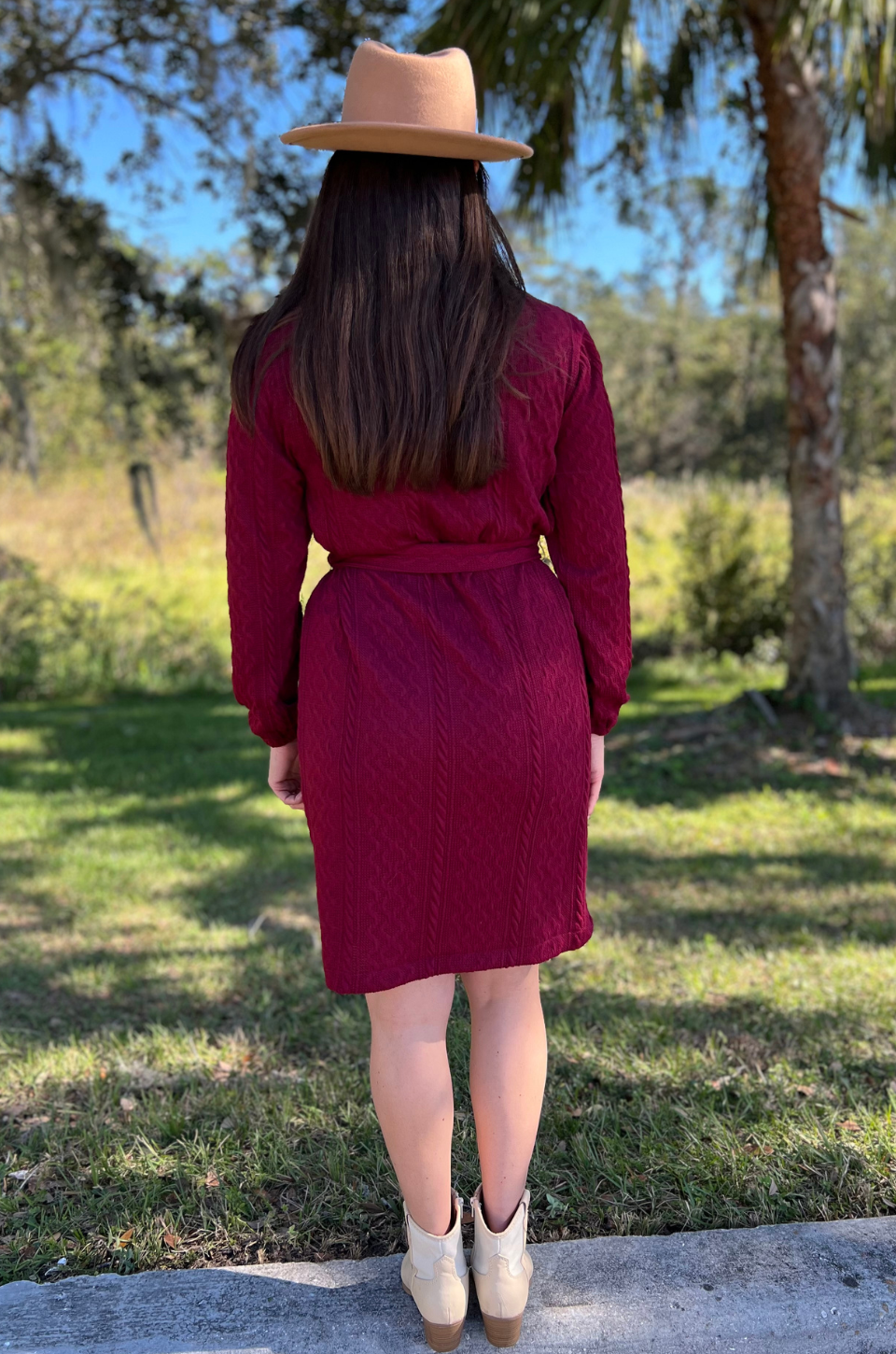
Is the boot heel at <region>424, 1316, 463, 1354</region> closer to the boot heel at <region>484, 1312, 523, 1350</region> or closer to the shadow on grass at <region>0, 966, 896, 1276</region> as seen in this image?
the boot heel at <region>484, 1312, 523, 1350</region>

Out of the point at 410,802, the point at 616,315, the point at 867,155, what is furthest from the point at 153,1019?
the point at 616,315

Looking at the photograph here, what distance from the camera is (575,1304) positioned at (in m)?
1.71

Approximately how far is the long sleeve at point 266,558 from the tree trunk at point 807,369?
4.81 meters

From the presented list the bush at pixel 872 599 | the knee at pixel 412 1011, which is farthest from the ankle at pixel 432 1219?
the bush at pixel 872 599

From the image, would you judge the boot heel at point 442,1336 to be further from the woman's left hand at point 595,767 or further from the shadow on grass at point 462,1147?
the woman's left hand at point 595,767

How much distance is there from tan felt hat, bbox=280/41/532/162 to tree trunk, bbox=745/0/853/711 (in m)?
4.66

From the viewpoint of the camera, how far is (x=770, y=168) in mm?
5699

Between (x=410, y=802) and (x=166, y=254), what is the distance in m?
8.29

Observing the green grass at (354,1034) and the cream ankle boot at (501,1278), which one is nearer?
the cream ankle boot at (501,1278)

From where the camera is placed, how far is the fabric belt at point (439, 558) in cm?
154

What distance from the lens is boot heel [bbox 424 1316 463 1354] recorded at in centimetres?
162

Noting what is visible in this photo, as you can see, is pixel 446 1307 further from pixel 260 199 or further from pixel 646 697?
pixel 260 199

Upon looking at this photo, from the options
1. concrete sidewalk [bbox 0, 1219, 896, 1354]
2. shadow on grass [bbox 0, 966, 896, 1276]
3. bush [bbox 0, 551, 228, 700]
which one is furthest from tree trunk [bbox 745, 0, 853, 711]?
bush [bbox 0, 551, 228, 700]

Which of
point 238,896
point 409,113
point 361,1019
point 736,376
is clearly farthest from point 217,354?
point 736,376
